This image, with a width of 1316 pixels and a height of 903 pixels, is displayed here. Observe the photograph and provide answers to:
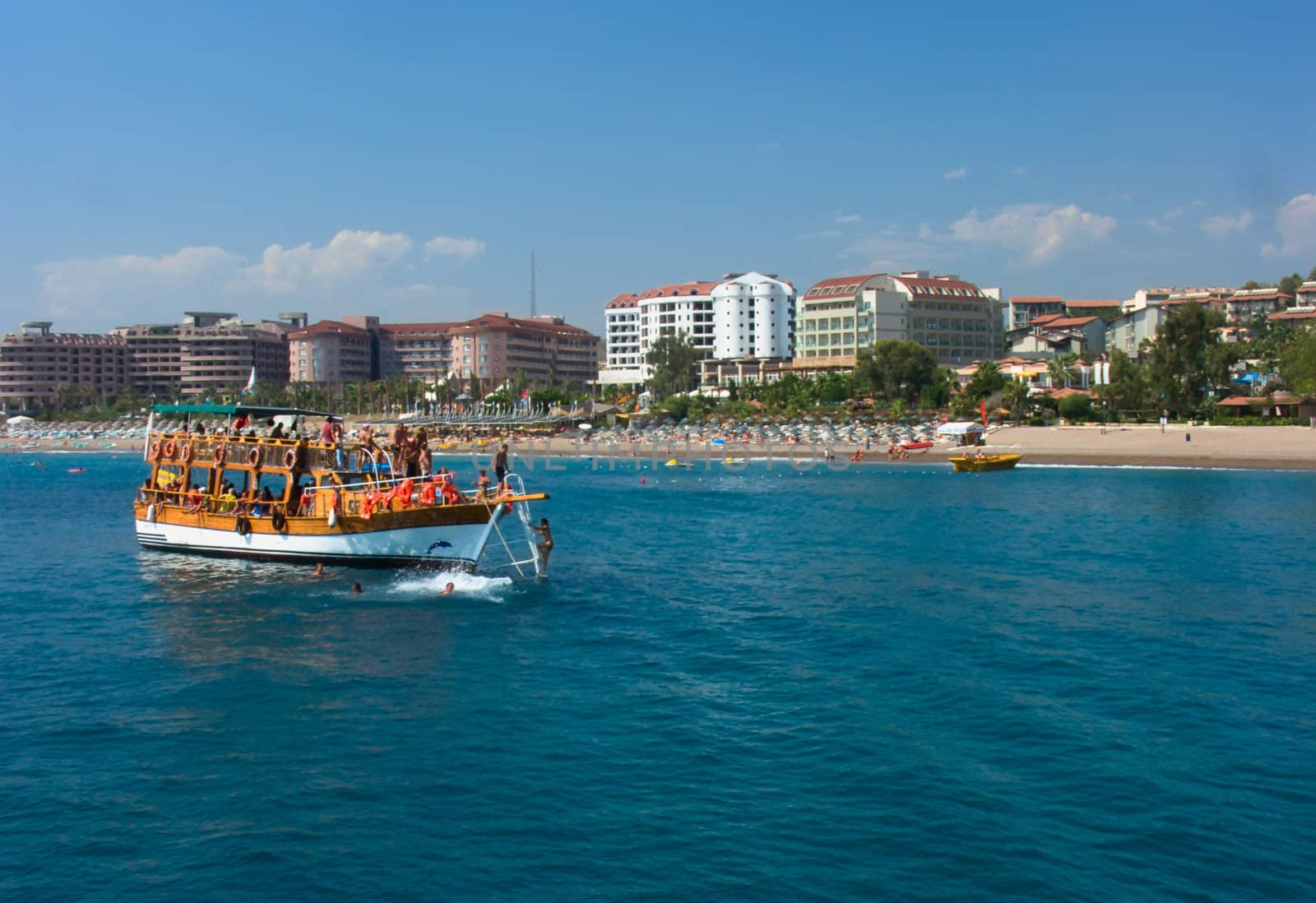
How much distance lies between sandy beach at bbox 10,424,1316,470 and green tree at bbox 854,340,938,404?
1936 centimetres

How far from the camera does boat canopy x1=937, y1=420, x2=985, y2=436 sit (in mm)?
92062

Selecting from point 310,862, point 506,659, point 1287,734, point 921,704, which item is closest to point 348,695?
point 506,659

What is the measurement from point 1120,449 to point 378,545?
222 ft

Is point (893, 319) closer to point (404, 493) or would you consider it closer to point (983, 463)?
point (983, 463)

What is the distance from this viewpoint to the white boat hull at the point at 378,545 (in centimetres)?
2905

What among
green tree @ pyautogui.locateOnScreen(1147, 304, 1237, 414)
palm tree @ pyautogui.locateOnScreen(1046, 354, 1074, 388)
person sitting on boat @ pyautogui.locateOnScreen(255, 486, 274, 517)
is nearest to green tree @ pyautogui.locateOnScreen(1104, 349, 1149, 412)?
green tree @ pyautogui.locateOnScreen(1147, 304, 1237, 414)

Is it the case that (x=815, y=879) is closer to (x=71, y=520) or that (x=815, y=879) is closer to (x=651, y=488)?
(x=71, y=520)

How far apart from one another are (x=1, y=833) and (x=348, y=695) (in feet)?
19.9

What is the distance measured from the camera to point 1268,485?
62.5 metres

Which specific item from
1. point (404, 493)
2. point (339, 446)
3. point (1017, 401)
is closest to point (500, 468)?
point (404, 493)

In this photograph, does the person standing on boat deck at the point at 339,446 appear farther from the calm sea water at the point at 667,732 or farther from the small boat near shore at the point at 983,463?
the small boat near shore at the point at 983,463

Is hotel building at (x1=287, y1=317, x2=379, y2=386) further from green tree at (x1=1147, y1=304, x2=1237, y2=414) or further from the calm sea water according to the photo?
the calm sea water

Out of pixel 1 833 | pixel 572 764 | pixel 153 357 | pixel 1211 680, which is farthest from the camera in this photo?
pixel 153 357

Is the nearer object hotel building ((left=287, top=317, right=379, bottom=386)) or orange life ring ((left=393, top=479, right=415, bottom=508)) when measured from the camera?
orange life ring ((left=393, top=479, right=415, bottom=508))
